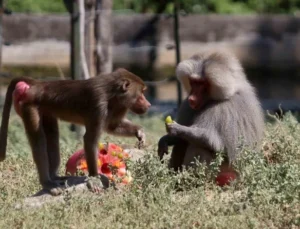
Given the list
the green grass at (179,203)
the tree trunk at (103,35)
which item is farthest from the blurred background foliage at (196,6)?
the green grass at (179,203)

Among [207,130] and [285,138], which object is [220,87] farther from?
[285,138]

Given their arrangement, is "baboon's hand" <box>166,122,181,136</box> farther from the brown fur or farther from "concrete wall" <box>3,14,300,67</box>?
"concrete wall" <box>3,14,300,67</box>

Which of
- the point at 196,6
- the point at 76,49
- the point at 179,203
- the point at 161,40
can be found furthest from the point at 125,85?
the point at 196,6

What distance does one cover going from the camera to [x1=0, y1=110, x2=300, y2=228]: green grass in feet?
19.8

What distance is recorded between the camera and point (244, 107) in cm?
727

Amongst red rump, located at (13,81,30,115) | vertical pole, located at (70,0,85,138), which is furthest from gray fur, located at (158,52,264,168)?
vertical pole, located at (70,0,85,138)

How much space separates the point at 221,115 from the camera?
7211 mm

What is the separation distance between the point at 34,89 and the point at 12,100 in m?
0.26

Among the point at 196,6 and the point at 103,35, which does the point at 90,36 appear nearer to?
the point at 103,35

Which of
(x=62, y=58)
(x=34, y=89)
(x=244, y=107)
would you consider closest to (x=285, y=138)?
(x=244, y=107)

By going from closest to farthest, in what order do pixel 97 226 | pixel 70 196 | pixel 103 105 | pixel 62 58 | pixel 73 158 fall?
pixel 97 226, pixel 70 196, pixel 103 105, pixel 73 158, pixel 62 58

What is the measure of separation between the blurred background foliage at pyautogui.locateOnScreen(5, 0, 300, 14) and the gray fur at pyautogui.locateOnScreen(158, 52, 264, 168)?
8.66m

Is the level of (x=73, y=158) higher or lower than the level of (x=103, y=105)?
lower

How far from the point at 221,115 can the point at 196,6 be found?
9120 millimetres
